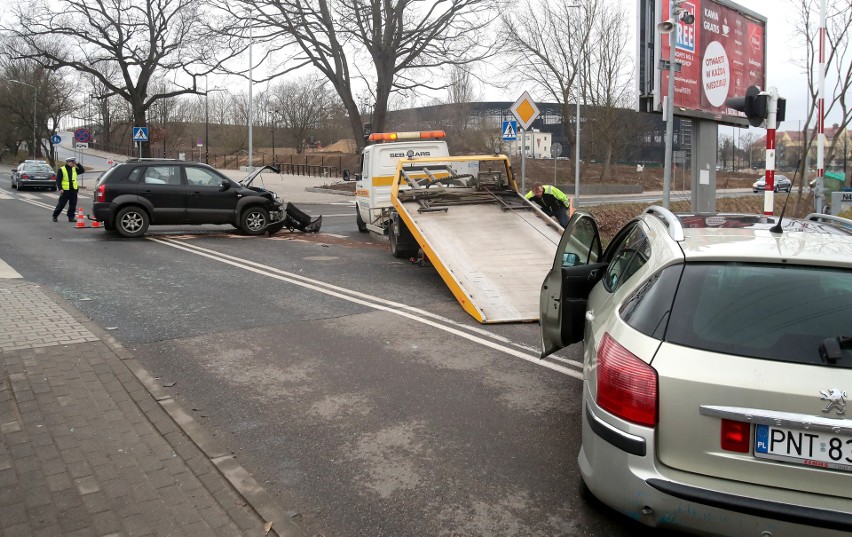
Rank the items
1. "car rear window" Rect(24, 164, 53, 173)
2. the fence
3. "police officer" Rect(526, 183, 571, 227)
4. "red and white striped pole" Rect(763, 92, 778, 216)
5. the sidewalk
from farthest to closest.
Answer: the fence, "car rear window" Rect(24, 164, 53, 173), "police officer" Rect(526, 183, 571, 227), "red and white striped pole" Rect(763, 92, 778, 216), the sidewalk

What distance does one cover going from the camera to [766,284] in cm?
331

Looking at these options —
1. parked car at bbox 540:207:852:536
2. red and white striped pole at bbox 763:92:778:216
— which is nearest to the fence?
red and white striped pole at bbox 763:92:778:216

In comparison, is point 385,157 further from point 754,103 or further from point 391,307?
point 754,103

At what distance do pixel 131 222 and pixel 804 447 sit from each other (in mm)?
15140

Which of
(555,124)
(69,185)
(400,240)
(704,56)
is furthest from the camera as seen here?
(555,124)

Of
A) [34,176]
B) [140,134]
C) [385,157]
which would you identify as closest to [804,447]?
[385,157]

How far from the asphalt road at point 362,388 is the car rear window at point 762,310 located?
110 centimetres

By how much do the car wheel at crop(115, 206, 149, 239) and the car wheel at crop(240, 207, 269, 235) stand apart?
2.05 meters

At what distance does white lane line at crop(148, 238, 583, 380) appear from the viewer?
23.1 ft

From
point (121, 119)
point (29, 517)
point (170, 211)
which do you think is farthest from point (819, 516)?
point (121, 119)

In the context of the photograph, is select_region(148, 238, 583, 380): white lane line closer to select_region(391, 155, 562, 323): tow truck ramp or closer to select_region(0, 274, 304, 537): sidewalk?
select_region(391, 155, 562, 323): tow truck ramp

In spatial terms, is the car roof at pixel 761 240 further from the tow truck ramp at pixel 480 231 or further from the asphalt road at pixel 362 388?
the tow truck ramp at pixel 480 231

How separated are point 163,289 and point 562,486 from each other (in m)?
7.37

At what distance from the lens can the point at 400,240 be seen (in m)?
12.7
